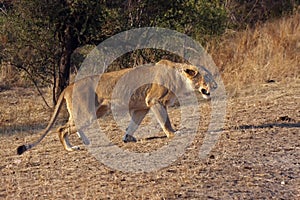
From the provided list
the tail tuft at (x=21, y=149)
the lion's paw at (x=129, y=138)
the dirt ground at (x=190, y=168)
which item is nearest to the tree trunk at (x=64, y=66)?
the dirt ground at (x=190, y=168)

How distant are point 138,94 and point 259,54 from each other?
5.95 metres

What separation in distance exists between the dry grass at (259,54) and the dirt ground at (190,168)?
3.31 meters

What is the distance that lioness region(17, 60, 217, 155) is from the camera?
7664 mm

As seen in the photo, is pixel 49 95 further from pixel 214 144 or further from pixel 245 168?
pixel 245 168

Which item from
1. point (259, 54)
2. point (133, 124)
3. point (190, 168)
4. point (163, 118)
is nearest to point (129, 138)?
point (133, 124)

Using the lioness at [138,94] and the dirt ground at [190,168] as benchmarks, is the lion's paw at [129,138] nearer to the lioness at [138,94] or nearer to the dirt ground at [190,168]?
the lioness at [138,94]

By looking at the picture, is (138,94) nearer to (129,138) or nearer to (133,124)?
(133,124)

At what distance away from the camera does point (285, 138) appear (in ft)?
23.7

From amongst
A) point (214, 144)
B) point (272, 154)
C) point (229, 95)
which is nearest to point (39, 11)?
point (229, 95)

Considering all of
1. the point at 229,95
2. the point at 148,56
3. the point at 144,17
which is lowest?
the point at 229,95

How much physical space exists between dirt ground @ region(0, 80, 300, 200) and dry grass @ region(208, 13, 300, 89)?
331 centimetres

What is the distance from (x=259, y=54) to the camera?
13.4 meters

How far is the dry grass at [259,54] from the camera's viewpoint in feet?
41.1

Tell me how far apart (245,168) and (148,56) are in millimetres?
6083
